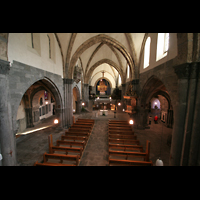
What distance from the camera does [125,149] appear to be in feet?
23.8

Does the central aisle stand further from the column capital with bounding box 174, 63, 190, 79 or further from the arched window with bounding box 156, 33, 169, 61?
the arched window with bounding box 156, 33, 169, 61

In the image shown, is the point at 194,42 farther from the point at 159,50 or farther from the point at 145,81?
the point at 145,81

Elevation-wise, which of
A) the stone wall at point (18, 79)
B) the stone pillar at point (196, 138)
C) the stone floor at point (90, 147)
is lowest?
the stone floor at point (90, 147)

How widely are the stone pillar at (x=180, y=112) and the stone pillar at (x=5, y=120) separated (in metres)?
8.23

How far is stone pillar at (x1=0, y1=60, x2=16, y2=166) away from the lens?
184 inches

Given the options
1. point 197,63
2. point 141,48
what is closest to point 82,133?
point 197,63

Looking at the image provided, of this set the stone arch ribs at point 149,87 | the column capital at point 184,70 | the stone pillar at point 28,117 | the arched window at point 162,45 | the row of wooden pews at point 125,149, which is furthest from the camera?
the stone pillar at point 28,117

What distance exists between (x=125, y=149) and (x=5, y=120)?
7.33m

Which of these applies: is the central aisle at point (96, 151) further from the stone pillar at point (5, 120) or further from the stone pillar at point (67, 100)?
the stone pillar at point (5, 120)

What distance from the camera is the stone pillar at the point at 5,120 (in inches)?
184

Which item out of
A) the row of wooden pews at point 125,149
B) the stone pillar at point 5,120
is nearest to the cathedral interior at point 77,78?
the stone pillar at point 5,120

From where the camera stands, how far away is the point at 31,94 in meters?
12.5

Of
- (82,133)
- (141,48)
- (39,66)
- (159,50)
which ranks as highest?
(141,48)

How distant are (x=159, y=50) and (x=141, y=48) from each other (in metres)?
3.41
